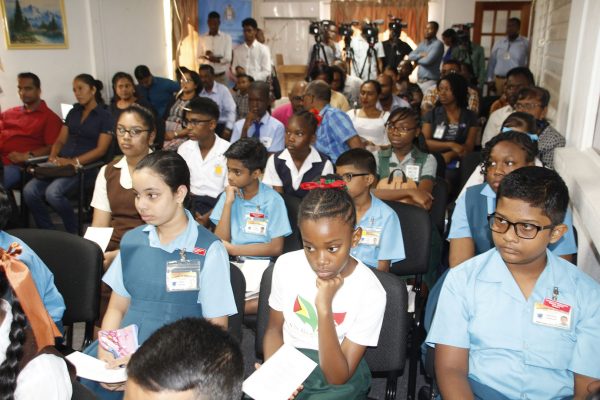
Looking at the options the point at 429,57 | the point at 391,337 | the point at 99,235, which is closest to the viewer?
the point at 391,337

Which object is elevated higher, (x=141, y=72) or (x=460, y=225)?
(x=141, y=72)

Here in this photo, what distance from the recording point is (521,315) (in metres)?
1.57

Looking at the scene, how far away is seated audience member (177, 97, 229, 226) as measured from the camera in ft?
11.2

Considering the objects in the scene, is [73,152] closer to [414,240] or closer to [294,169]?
[294,169]

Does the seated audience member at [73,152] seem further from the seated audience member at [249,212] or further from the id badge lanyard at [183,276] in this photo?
the id badge lanyard at [183,276]

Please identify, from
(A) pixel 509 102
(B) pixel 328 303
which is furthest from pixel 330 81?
(B) pixel 328 303

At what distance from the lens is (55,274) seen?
2086 millimetres

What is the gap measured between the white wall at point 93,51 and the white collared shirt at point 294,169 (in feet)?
11.2

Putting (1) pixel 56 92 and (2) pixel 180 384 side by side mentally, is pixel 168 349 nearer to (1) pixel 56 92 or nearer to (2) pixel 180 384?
(2) pixel 180 384

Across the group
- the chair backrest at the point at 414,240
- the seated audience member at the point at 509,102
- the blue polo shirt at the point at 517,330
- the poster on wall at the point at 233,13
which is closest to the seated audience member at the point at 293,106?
the seated audience member at the point at 509,102

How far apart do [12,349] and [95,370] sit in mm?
396

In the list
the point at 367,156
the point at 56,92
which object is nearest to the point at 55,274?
the point at 367,156

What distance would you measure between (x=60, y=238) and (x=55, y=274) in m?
0.14

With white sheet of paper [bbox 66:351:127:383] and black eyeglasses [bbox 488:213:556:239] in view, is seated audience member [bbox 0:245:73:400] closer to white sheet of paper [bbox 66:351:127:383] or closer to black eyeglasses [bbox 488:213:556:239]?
white sheet of paper [bbox 66:351:127:383]
